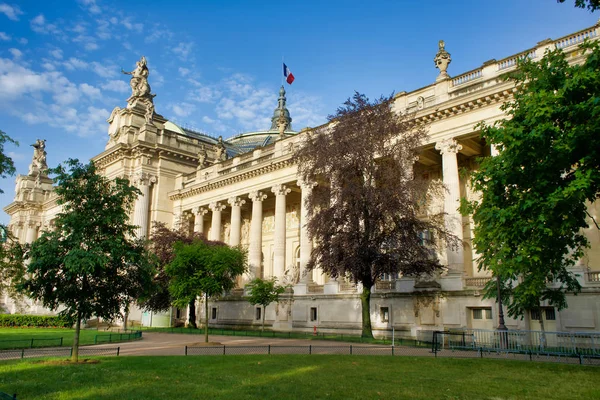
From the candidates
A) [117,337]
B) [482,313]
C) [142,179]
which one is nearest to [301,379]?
[482,313]

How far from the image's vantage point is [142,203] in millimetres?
49156

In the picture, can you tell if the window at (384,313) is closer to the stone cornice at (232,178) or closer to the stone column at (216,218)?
the stone cornice at (232,178)

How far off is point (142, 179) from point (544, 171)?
42244 mm

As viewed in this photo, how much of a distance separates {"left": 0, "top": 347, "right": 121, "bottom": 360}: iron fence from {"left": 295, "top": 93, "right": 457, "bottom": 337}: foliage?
11.5m


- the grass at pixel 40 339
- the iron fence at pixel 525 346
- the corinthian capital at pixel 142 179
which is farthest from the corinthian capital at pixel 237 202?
the iron fence at pixel 525 346

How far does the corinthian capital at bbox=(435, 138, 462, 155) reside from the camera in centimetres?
2942

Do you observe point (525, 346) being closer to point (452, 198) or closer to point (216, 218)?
point (452, 198)

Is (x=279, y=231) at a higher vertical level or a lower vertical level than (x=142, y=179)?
lower

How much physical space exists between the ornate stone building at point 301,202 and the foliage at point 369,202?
11.5ft

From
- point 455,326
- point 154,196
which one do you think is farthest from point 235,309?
point 455,326

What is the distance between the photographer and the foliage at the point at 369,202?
24.8 meters

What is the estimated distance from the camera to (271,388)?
37.2ft

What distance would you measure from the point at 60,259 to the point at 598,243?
83.0 feet

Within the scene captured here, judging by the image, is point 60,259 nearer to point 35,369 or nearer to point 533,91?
point 35,369
